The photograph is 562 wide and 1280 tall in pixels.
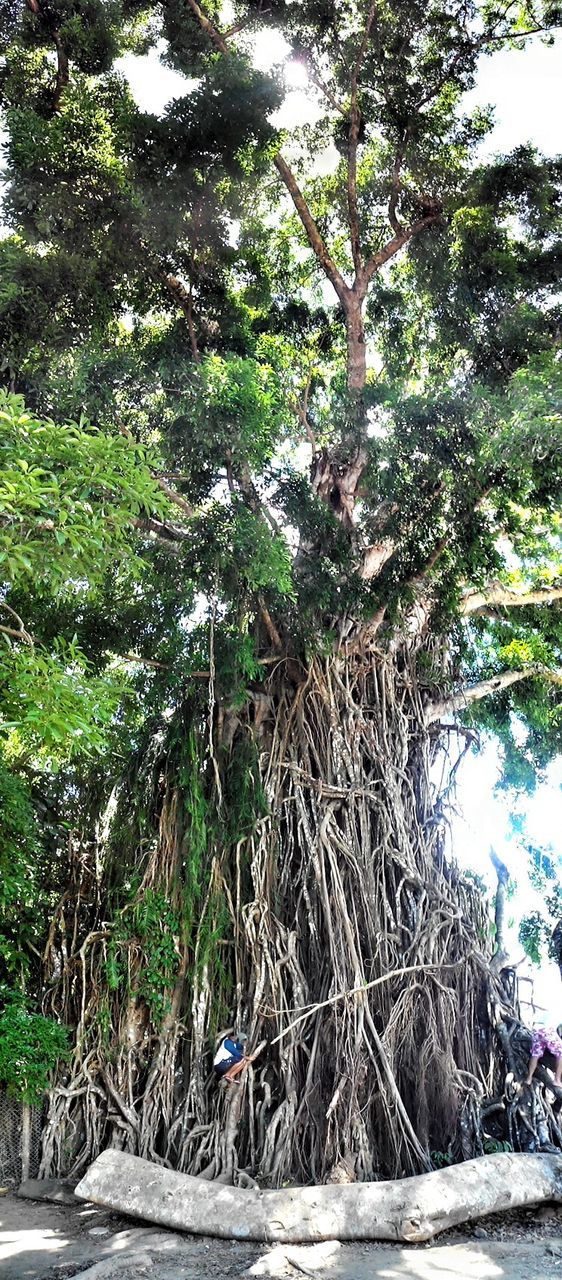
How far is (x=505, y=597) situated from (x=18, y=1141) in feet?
15.6

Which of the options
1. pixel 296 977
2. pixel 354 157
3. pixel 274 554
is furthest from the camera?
pixel 354 157

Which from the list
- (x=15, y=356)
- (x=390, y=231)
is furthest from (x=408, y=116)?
(x=15, y=356)

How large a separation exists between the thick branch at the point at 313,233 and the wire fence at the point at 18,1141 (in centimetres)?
557

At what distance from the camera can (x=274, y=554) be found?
457cm

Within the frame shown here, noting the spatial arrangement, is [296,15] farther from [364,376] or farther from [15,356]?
[15,356]

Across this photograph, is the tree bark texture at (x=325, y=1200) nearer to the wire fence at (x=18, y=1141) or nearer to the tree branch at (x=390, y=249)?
the wire fence at (x=18, y=1141)

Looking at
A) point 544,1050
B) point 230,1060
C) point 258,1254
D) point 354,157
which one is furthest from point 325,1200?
point 354,157

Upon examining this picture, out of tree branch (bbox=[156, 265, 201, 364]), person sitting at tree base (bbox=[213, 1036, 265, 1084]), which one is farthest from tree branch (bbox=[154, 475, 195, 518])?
person sitting at tree base (bbox=[213, 1036, 265, 1084])

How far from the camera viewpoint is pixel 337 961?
5.12 metres

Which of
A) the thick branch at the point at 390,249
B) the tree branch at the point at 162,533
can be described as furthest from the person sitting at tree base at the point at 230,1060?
the thick branch at the point at 390,249

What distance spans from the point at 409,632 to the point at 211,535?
6.69 ft

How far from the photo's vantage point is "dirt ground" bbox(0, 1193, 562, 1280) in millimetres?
3527

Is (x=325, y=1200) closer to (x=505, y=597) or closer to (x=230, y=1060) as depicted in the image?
(x=230, y=1060)

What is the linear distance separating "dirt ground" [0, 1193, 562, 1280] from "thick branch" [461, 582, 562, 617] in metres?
3.81
